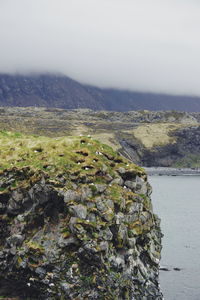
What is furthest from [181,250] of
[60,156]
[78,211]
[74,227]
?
[74,227]

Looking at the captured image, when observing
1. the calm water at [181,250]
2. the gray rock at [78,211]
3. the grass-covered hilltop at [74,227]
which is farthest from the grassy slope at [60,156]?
the calm water at [181,250]

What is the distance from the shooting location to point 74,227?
44375 millimetres

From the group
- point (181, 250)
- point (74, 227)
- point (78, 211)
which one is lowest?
point (181, 250)

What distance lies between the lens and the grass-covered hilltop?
43.7 meters

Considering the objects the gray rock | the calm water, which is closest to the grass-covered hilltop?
the gray rock

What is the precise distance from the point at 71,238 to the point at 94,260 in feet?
10.7

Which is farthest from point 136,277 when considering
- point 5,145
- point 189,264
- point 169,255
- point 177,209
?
point 177,209

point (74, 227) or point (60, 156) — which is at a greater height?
point (60, 156)

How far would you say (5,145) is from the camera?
5719 centimetres

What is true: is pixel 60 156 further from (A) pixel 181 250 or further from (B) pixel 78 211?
(A) pixel 181 250

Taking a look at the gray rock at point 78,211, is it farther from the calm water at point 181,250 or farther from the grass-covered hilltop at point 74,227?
the calm water at point 181,250

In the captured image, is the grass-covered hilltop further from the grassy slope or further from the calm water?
the calm water

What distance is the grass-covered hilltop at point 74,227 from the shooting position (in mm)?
43656

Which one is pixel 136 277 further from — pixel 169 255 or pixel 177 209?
pixel 177 209
